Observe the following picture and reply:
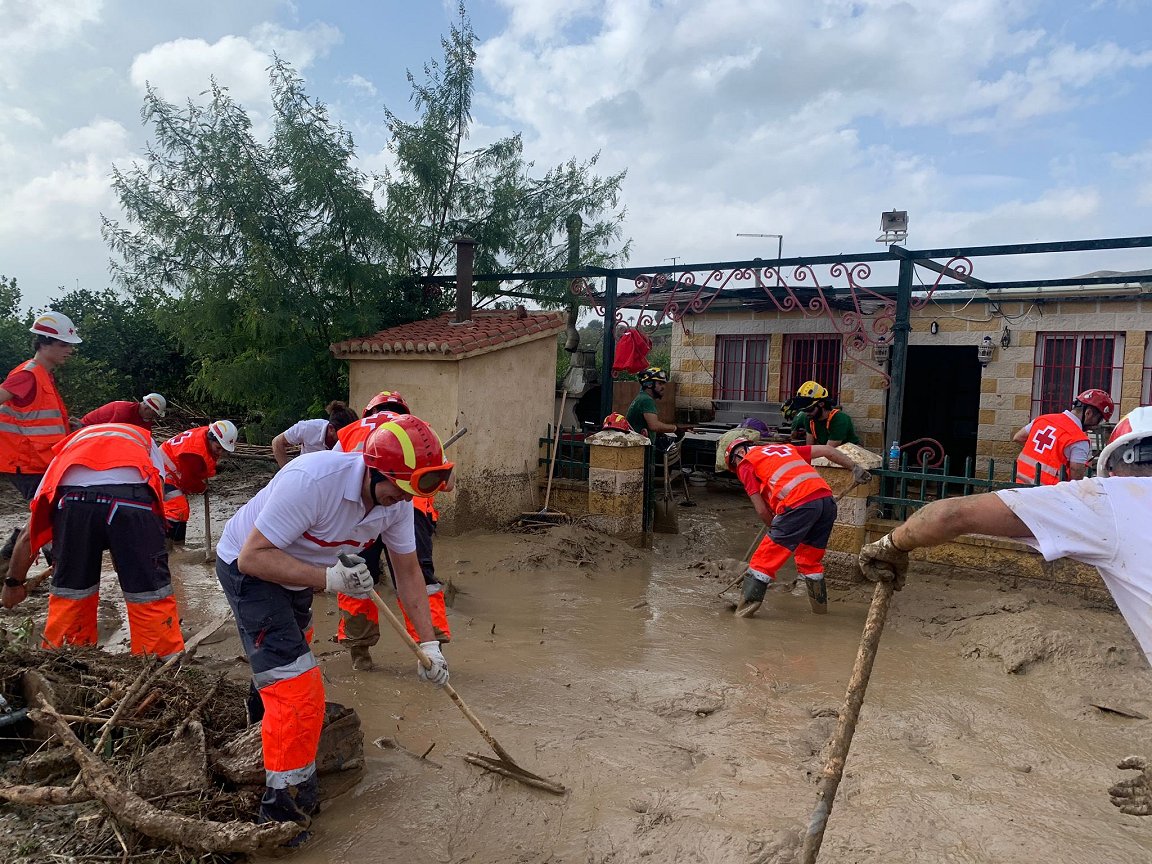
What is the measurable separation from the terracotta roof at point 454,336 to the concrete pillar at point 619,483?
1318 millimetres

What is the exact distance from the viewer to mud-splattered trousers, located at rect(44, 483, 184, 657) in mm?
3885

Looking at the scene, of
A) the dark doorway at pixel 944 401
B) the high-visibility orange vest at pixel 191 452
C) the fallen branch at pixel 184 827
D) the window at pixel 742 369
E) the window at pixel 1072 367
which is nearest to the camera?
the fallen branch at pixel 184 827

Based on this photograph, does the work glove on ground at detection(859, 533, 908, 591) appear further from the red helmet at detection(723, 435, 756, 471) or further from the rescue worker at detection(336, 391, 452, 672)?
the red helmet at detection(723, 435, 756, 471)

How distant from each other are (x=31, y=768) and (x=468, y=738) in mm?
1727

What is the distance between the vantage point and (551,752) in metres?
3.67

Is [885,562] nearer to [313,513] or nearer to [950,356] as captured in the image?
[313,513]

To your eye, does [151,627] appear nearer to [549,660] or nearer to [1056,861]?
[549,660]

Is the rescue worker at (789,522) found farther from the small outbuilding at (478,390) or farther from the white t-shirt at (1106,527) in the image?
the white t-shirt at (1106,527)

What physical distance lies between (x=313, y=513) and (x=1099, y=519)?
96.7 inches

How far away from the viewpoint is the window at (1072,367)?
1036cm

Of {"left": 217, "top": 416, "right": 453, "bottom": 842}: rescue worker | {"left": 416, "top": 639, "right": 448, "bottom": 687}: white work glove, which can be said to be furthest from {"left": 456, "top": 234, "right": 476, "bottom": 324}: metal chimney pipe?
{"left": 217, "top": 416, "right": 453, "bottom": 842}: rescue worker

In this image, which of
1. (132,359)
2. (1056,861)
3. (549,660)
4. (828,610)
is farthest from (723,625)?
(132,359)

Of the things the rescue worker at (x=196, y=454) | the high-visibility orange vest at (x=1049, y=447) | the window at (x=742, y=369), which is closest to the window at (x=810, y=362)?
the window at (x=742, y=369)

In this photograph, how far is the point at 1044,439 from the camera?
6.17 m
